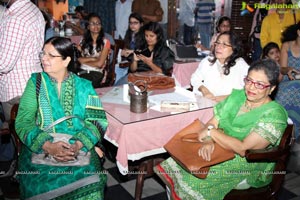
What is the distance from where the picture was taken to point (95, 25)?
391 cm

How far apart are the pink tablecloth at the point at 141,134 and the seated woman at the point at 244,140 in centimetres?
16

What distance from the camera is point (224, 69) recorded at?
2705 mm

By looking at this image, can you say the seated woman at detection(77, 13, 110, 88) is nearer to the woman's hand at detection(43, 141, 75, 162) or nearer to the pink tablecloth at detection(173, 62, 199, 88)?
the pink tablecloth at detection(173, 62, 199, 88)

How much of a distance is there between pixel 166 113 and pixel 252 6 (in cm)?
582

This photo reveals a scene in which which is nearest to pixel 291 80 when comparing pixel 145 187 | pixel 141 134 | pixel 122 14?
pixel 145 187

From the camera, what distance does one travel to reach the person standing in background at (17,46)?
7.41 feet

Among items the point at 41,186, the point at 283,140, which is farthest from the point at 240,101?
the point at 41,186

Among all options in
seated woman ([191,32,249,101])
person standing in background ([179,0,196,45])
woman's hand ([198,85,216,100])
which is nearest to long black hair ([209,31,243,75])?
seated woman ([191,32,249,101])

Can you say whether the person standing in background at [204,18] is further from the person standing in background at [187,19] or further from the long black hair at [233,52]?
the long black hair at [233,52]

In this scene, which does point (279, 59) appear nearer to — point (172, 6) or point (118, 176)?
point (118, 176)

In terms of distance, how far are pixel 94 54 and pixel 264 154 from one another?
99.7 inches

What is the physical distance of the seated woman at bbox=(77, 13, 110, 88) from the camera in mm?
3676

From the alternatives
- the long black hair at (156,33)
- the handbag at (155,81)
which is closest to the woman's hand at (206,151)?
the handbag at (155,81)

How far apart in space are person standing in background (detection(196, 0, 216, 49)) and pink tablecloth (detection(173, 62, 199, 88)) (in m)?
3.30
